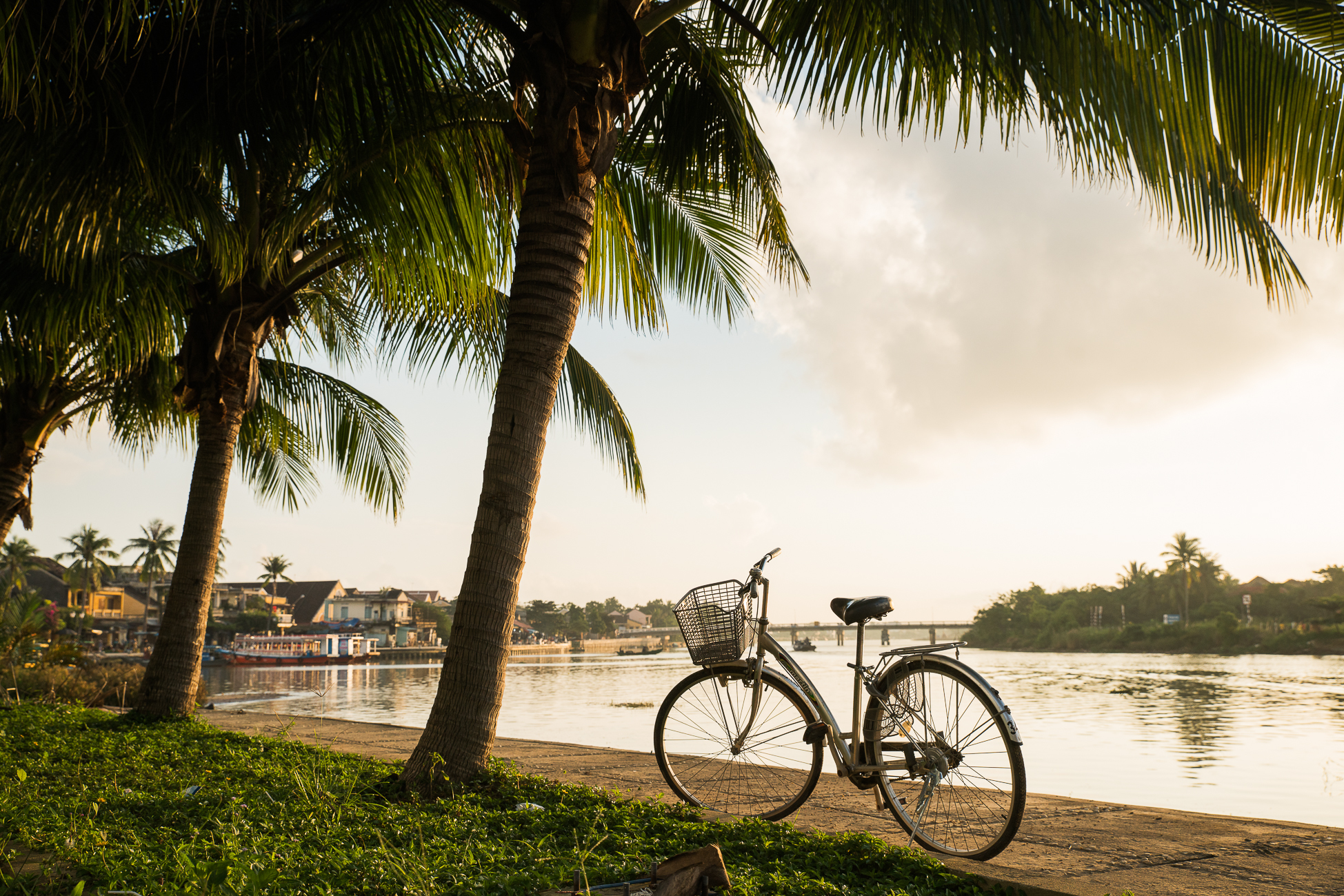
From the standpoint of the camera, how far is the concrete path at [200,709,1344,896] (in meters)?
2.50

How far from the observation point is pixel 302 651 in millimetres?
52656

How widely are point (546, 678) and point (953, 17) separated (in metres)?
18.9

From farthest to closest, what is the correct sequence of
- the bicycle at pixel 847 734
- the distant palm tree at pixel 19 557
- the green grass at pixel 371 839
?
1. the distant palm tree at pixel 19 557
2. the bicycle at pixel 847 734
3. the green grass at pixel 371 839

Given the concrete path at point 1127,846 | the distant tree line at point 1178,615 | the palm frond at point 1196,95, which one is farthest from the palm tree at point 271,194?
the distant tree line at point 1178,615

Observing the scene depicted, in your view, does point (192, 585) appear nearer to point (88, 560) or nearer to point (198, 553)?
point (198, 553)

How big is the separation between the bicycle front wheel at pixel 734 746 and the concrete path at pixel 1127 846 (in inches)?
6.4

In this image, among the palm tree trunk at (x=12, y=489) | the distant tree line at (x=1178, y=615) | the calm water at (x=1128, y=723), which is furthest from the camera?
the distant tree line at (x=1178, y=615)

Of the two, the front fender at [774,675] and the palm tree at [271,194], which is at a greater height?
the palm tree at [271,194]

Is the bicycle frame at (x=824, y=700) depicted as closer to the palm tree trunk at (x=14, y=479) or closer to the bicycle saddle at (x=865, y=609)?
the bicycle saddle at (x=865, y=609)

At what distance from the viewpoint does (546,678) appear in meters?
20.1

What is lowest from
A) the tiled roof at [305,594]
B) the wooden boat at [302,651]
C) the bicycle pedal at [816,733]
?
the wooden boat at [302,651]

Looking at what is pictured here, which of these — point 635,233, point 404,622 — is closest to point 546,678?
point 635,233

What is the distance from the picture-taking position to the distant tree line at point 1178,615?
38.8 metres

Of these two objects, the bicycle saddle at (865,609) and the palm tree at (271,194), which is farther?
the palm tree at (271,194)
